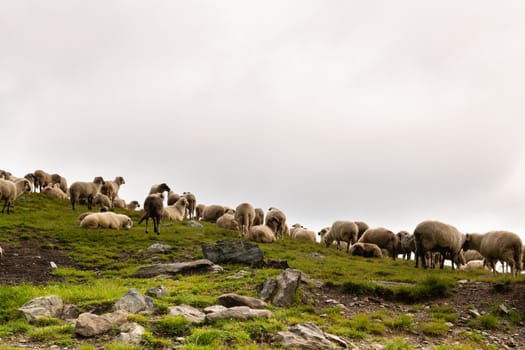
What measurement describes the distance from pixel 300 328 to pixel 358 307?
16.4 ft

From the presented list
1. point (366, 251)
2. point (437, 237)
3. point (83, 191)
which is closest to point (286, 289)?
point (437, 237)

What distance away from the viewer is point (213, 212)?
151 ft

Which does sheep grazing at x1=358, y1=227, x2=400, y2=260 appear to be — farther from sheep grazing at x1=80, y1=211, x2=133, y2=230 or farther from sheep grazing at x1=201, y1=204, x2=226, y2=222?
sheep grazing at x1=80, y1=211, x2=133, y2=230

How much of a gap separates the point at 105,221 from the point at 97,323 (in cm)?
2215

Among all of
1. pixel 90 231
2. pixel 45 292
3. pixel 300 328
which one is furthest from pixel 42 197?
pixel 300 328

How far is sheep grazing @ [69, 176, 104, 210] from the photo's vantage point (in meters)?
39.4

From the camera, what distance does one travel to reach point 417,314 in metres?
14.9

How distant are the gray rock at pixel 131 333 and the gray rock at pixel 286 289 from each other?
16.0 ft

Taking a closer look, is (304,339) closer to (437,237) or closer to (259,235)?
(437,237)

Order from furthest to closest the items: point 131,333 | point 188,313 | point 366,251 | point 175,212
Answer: point 175,212, point 366,251, point 188,313, point 131,333

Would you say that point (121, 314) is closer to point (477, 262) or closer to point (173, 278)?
point (173, 278)

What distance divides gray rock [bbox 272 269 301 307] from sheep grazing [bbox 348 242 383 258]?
62.9 ft

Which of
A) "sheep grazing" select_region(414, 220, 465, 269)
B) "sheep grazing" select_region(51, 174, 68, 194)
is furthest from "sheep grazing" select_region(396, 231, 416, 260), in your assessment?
"sheep grazing" select_region(51, 174, 68, 194)

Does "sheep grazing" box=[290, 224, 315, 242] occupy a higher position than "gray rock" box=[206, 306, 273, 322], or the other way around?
"sheep grazing" box=[290, 224, 315, 242]
